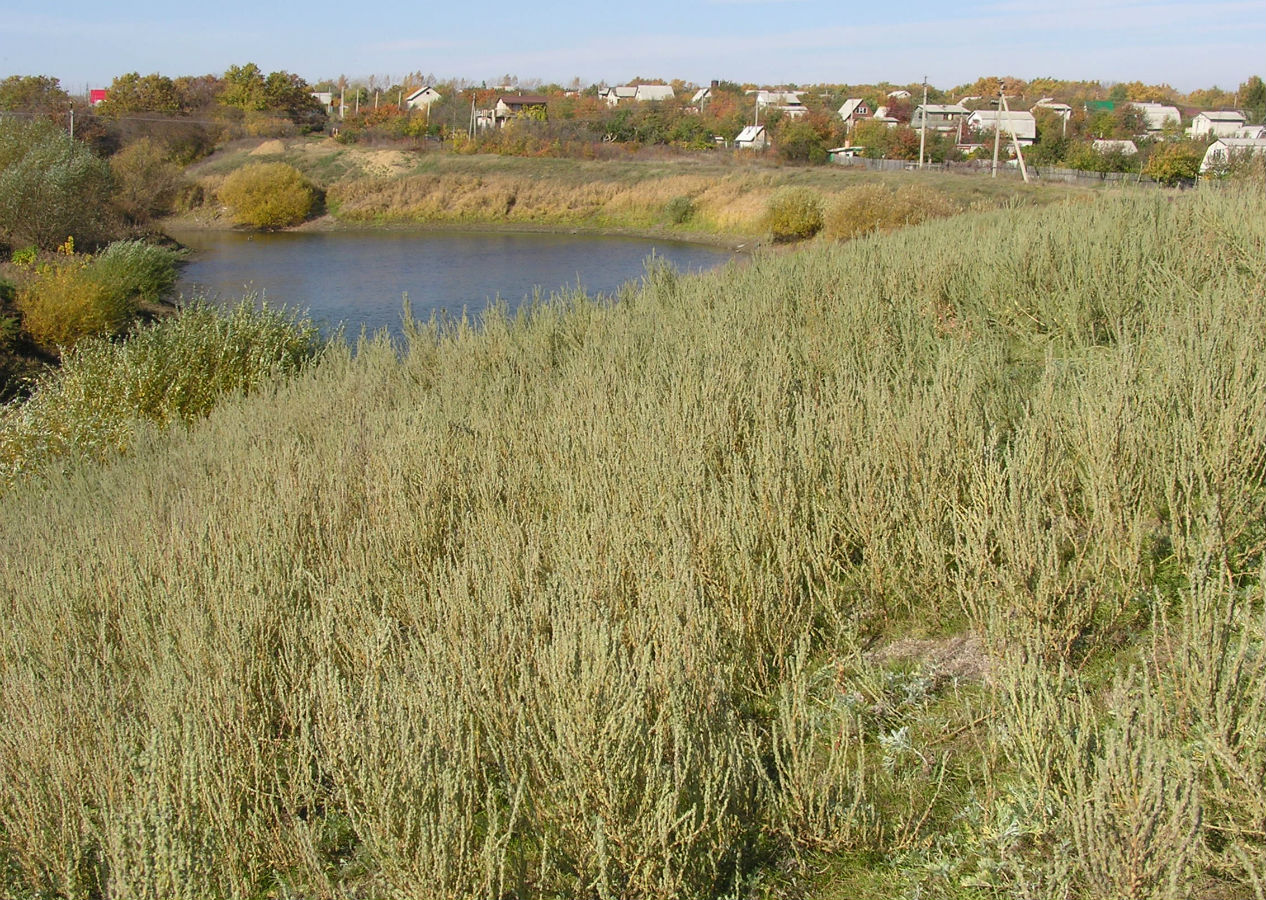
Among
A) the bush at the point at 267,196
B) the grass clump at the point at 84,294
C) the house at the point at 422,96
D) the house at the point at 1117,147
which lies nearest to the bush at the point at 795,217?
the house at the point at 1117,147

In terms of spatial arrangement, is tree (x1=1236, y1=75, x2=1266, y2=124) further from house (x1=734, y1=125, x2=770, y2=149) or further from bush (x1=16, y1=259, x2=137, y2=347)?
bush (x1=16, y1=259, x2=137, y2=347)

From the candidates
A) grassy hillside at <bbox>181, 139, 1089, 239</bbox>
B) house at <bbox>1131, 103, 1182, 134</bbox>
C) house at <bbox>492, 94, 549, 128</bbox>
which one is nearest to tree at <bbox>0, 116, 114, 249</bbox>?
grassy hillside at <bbox>181, 139, 1089, 239</bbox>

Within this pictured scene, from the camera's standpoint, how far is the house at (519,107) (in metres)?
74.6

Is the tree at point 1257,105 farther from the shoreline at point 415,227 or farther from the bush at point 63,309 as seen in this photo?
the bush at point 63,309

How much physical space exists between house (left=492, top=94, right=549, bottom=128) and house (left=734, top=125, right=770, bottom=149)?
610 inches

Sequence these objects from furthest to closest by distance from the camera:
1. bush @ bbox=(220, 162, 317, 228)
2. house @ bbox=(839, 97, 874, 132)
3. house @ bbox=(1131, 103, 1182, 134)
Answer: house @ bbox=(839, 97, 874, 132) < house @ bbox=(1131, 103, 1182, 134) < bush @ bbox=(220, 162, 317, 228)

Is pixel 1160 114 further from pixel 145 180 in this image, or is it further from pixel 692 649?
pixel 692 649

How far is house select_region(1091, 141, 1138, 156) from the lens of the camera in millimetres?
44312

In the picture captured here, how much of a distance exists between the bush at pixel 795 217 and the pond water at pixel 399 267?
2.37 m

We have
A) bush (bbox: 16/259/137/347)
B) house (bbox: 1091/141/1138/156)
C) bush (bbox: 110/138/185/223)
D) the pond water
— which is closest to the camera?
bush (bbox: 16/259/137/347)

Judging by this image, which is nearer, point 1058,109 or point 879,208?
point 879,208

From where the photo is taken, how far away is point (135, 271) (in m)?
20.9

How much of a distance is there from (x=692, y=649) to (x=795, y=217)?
31.4 metres

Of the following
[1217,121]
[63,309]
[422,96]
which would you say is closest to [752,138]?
[1217,121]
